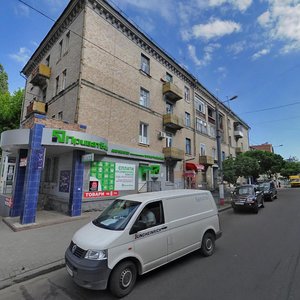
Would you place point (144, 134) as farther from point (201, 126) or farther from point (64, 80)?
point (201, 126)

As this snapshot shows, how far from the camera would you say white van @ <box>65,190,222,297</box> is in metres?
3.97

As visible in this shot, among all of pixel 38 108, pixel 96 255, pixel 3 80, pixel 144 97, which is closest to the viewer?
pixel 96 255

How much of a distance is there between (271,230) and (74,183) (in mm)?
9383

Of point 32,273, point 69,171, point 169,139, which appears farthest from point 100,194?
point 169,139

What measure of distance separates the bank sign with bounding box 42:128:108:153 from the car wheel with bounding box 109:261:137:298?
738cm

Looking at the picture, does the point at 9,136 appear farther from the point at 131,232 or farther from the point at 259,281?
the point at 259,281

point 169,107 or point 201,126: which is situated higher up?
point 169,107

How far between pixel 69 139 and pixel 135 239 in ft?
23.8

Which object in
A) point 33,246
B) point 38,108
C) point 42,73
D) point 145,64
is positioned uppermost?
point 145,64

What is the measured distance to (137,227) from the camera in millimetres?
4531

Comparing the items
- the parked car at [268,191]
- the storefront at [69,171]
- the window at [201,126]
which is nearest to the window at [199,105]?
the window at [201,126]

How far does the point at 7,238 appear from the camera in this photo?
759 cm

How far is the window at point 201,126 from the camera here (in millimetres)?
25625

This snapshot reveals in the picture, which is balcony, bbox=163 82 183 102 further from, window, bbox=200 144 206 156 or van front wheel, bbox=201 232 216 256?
van front wheel, bbox=201 232 216 256
